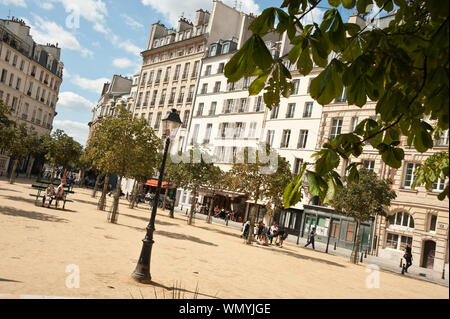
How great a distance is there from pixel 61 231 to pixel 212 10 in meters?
41.2

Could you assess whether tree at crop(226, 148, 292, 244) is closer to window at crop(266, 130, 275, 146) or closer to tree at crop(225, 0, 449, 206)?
window at crop(266, 130, 275, 146)

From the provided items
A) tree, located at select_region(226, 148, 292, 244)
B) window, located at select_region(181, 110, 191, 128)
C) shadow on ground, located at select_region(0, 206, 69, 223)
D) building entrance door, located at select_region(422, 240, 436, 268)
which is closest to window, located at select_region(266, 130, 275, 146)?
window, located at select_region(181, 110, 191, 128)

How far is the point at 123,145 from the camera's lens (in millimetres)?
18625

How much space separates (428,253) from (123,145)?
2166 cm

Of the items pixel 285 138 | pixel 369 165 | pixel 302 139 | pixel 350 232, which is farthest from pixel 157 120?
pixel 350 232

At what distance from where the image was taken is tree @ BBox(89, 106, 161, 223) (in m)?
18.7

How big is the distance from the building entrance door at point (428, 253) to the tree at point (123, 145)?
1985 centimetres

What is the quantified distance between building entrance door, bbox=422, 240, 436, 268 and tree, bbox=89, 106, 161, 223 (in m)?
19.8

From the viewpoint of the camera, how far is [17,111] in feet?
159

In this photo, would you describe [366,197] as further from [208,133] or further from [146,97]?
[146,97]

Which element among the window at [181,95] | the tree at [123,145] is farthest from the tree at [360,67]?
the window at [181,95]
